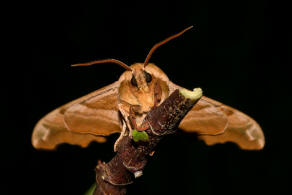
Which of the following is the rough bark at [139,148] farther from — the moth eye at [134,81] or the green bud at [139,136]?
the moth eye at [134,81]

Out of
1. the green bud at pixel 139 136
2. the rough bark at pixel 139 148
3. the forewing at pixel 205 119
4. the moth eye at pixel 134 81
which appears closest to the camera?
the rough bark at pixel 139 148

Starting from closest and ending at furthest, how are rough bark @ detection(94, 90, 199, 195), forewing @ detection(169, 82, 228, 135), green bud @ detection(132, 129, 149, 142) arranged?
rough bark @ detection(94, 90, 199, 195) → green bud @ detection(132, 129, 149, 142) → forewing @ detection(169, 82, 228, 135)

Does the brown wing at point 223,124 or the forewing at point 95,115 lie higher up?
the forewing at point 95,115

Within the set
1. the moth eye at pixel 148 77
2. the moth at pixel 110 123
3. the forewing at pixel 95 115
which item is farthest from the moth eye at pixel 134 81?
the forewing at pixel 95 115

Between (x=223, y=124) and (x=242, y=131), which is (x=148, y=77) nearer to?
(x=223, y=124)

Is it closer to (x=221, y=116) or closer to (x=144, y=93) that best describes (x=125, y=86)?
(x=144, y=93)

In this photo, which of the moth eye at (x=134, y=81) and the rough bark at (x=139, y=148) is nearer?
the rough bark at (x=139, y=148)

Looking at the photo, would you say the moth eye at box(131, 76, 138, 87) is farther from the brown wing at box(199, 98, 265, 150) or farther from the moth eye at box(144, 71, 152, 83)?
the brown wing at box(199, 98, 265, 150)

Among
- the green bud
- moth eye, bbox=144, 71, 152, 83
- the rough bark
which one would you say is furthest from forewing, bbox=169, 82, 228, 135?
the green bud
